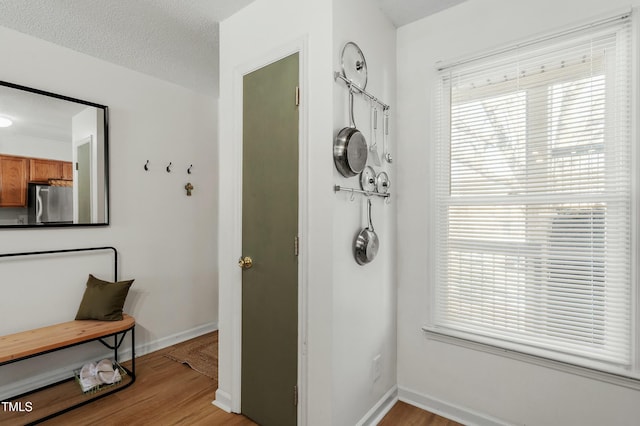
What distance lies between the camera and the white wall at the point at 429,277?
163 centimetres

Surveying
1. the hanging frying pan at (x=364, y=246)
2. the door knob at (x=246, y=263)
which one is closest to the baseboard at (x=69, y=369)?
the door knob at (x=246, y=263)

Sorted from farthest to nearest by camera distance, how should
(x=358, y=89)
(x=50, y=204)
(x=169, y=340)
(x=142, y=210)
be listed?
(x=169, y=340) → (x=142, y=210) → (x=50, y=204) → (x=358, y=89)

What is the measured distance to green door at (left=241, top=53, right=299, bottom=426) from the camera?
1760 mm

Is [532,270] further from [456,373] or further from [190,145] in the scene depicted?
[190,145]

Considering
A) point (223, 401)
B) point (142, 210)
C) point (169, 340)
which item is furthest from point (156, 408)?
point (142, 210)

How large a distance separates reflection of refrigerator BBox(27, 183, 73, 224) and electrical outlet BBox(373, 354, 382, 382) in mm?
2379

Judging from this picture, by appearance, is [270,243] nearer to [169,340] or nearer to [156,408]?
[156,408]

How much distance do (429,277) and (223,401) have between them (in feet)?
5.03

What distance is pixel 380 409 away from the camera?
6.49 ft

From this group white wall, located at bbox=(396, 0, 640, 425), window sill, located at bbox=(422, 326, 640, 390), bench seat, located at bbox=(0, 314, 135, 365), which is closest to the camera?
window sill, located at bbox=(422, 326, 640, 390)

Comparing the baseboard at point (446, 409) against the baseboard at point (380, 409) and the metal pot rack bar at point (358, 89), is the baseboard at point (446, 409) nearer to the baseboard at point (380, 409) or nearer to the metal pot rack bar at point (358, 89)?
the baseboard at point (380, 409)

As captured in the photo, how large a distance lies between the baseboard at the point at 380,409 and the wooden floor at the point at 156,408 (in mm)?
32

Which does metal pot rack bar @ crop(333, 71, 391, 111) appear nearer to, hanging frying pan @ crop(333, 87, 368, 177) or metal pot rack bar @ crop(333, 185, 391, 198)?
hanging frying pan @ crop(333, 87, 368, 177)

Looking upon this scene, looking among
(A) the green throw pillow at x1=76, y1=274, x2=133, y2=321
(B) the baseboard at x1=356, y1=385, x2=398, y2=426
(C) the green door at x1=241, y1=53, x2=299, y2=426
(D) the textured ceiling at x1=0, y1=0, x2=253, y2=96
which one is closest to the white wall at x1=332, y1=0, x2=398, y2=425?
(B) the baseboard at x1=356, y1=385, x2=398, y2=426
